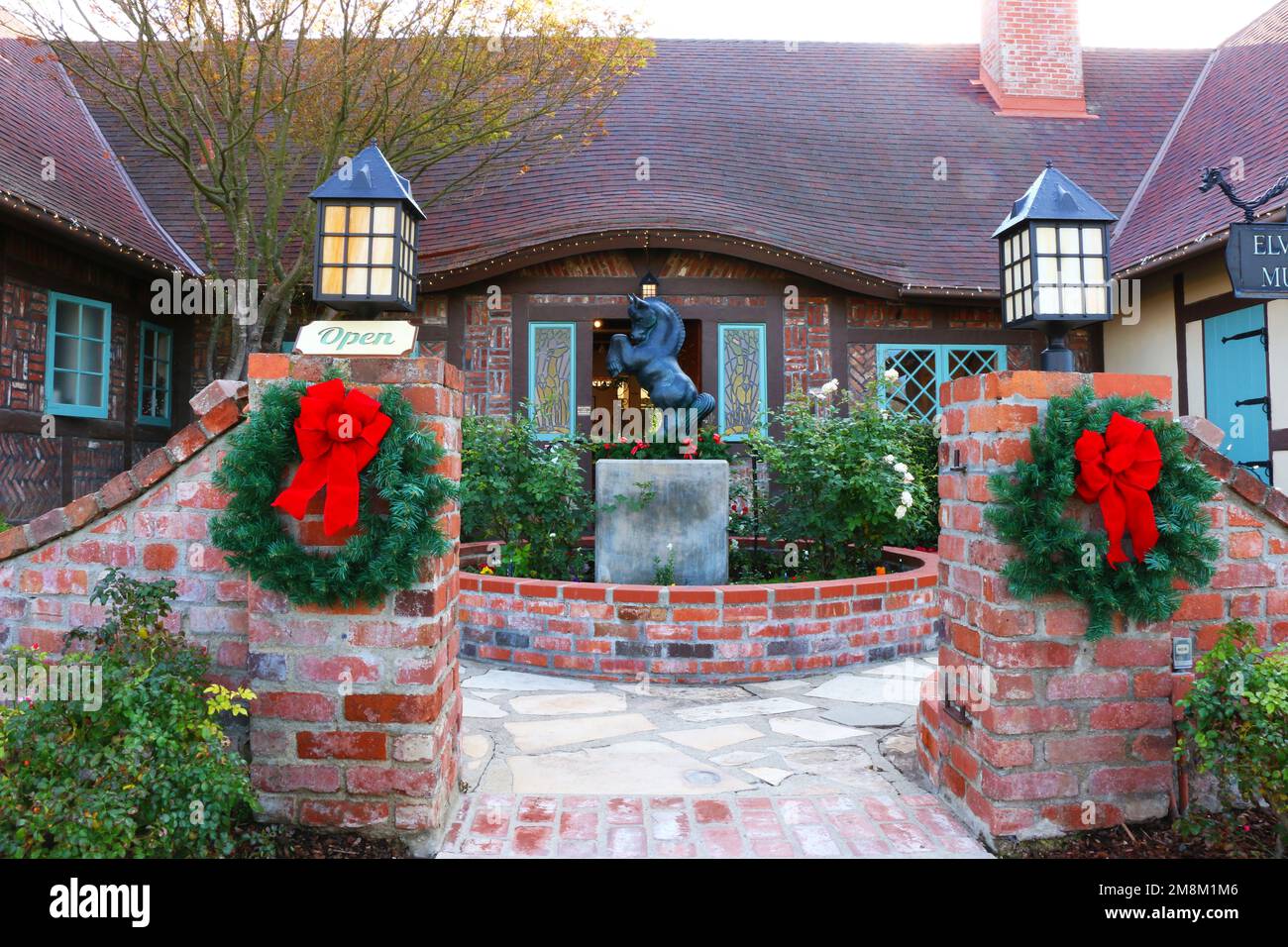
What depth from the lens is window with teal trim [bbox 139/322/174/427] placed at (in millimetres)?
9055

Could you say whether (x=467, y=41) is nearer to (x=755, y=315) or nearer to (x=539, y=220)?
(x=539, y=220)

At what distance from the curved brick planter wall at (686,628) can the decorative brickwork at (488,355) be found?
4252 mm

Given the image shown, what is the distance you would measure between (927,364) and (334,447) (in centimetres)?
829

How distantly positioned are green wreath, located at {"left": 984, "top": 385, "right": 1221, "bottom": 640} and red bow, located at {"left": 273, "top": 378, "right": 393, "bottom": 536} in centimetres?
191

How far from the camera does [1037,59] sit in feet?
37.2

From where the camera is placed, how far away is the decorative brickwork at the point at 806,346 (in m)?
9.21

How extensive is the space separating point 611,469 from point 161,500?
3073 mm

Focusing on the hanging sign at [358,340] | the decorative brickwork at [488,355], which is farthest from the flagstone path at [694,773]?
the decorative brickwork at [488,355]

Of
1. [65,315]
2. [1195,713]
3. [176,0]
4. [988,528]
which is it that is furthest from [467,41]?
[1195,713]

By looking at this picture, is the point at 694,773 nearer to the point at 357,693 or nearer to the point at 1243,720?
the point at 357,693

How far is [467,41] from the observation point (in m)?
7.70

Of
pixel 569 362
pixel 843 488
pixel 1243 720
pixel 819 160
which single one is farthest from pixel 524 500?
pixel 819 160

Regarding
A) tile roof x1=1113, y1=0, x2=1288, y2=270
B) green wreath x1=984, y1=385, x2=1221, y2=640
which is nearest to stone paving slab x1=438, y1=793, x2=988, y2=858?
green wreath x1=984, y1=385, x2=1221, y2=640

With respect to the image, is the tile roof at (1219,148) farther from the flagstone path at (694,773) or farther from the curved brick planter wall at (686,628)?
the flagstone path at (694,773)
